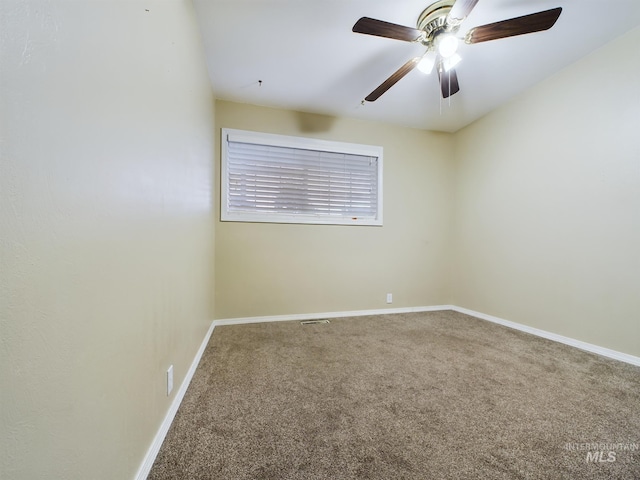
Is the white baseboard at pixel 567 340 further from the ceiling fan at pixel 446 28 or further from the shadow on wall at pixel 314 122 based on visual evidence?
the shadow on wall at pixel 314 122

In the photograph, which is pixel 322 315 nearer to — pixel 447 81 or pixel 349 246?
pixel 349 246

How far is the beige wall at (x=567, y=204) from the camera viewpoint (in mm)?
1977

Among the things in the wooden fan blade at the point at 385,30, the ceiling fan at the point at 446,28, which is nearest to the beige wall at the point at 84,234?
the wooden fan blade at the point at 385,30

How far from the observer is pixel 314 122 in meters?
3.14

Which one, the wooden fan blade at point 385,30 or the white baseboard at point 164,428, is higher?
the wooden fan blade at point 385,30

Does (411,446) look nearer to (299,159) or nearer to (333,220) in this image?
(333,220)

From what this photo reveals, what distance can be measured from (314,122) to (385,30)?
5.49ft

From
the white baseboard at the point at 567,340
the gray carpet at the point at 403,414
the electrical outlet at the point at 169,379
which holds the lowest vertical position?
the gray carpet at the point at 403,414

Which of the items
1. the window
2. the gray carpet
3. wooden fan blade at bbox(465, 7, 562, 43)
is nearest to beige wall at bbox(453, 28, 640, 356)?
the gray carpet

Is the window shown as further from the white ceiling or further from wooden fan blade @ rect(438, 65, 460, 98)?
wooden fan blade @ rect(438, 65, 460, 98)

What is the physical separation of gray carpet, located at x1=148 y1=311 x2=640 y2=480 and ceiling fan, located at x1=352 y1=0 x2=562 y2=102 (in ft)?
7.34

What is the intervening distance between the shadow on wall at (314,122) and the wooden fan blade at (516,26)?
180 centimetres

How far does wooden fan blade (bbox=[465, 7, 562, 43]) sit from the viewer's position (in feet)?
4.61

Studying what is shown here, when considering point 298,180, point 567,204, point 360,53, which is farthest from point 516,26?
point 298,180
